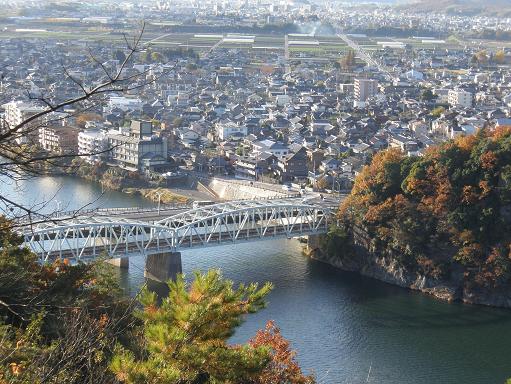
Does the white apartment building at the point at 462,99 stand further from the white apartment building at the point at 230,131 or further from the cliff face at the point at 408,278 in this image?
the cliff face at the point at 408,278

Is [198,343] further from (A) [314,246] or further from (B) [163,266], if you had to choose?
(A) [314,246]

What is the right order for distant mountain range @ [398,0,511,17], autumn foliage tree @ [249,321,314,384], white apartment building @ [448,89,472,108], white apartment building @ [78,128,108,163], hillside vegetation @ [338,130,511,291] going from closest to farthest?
1. autumn foliage tree @ [249,321,314,384]
2. hillside vegetation @ [338,130,511,291]
3. white apartment building @ [78,128,108,163]
4. white apartment building @ [448,89,472,108]
5. distant mountain range @ [398,0,511,17]

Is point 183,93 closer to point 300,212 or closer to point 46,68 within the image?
point 46,68

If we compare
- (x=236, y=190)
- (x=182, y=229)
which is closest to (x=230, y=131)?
(x=236, y=190)

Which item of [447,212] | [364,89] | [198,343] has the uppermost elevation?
[198,343]

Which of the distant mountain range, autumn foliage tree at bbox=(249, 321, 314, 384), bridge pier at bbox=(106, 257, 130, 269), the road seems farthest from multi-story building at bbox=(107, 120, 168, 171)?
the distant mountain range

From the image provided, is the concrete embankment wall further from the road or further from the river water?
the road

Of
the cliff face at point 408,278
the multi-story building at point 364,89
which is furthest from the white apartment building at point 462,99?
the cliff face at point 408,278
